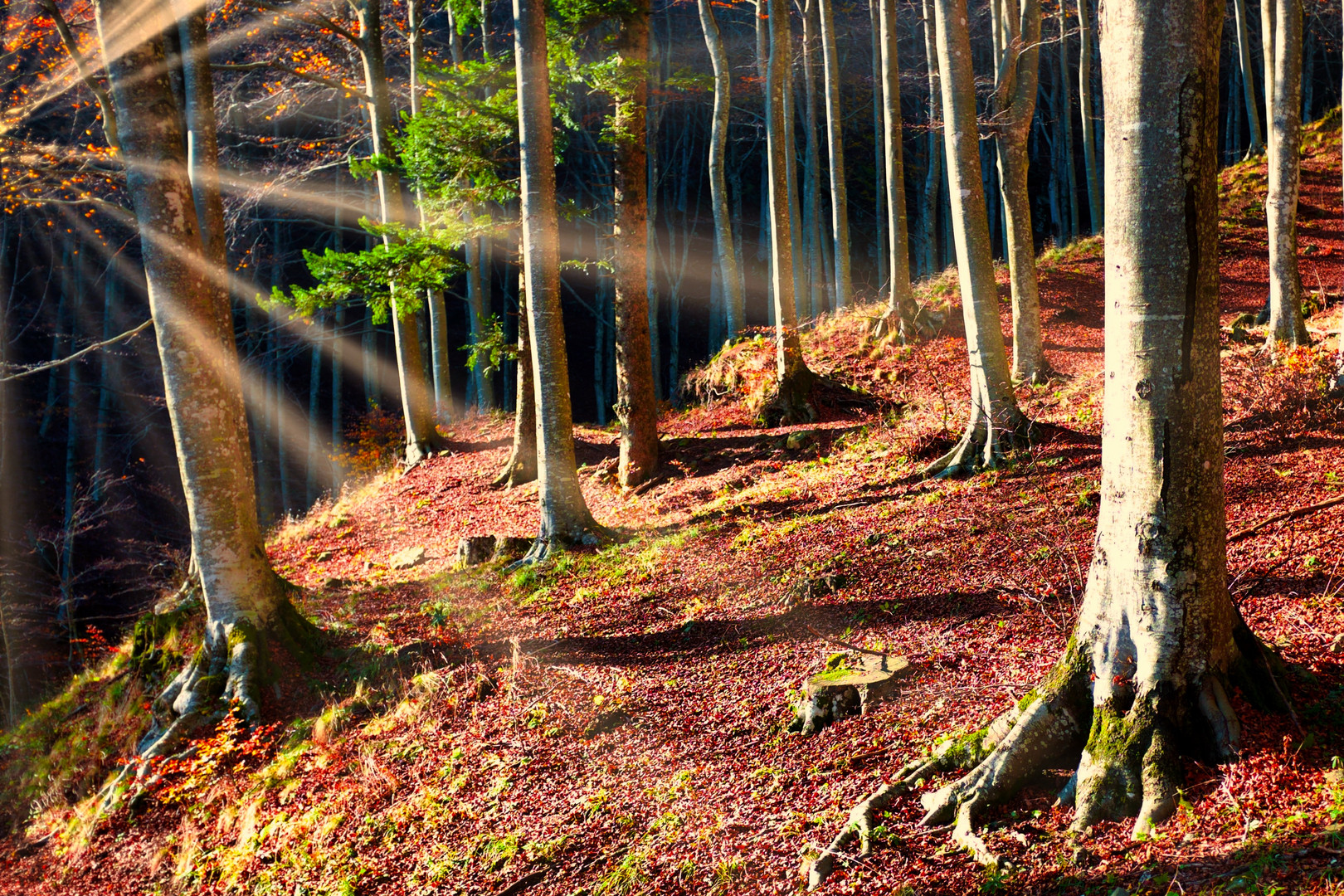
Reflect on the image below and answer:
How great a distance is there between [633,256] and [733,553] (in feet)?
Answer: 14.9

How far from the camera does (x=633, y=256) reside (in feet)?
34.7

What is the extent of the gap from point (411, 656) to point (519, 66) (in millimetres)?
5886

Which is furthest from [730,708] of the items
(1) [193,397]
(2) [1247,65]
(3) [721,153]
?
(2) [1247,65]

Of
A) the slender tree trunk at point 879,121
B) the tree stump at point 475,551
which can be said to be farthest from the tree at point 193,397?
the slender tree trunk at point 879,121

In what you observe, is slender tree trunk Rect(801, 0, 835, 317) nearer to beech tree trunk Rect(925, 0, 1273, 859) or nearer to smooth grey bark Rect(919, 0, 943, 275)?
smooth grey bark Rect(919, 0, 943, 275)

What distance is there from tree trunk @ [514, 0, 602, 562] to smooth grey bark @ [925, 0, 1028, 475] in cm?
378

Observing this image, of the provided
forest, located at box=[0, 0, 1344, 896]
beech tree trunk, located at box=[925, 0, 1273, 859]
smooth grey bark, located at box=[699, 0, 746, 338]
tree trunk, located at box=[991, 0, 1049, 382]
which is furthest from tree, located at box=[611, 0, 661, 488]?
beech tree trunk, located at box=[925, 0, 1273, 859]

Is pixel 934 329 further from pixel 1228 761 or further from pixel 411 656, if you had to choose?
pixel 1228 761

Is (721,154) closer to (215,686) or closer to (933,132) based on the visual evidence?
(933,132)

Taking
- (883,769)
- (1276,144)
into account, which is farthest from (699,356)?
(883,769)

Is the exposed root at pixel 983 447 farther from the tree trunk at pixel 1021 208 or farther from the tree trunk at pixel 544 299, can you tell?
the tree trunk at pixel 544 299

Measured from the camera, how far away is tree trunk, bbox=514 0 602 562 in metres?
8.41

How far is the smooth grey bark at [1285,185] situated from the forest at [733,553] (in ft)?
0.15

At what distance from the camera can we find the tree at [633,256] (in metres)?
9.99
